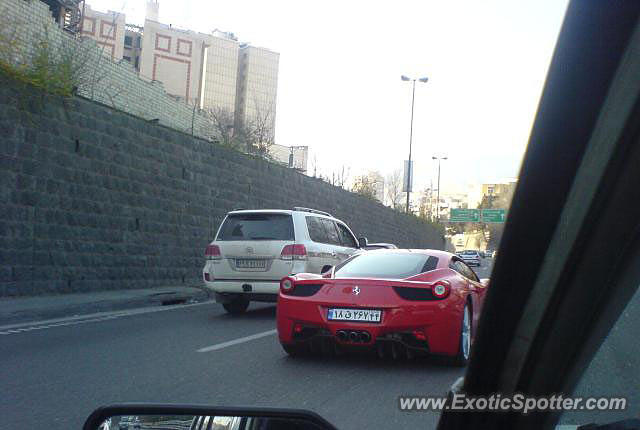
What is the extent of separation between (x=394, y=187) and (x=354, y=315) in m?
47.3

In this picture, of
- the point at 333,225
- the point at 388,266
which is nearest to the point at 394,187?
the point at 333,225

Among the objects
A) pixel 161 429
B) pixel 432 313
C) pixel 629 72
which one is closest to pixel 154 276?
pixel 432 313

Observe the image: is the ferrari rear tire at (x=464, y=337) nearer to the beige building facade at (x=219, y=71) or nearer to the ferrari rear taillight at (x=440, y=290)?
the ferrari rear taillight at (x=440, y=290)

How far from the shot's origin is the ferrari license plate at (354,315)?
6562 mm

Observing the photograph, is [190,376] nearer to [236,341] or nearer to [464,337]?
[236,341]

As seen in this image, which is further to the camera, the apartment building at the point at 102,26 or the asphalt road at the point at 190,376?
the apartment building at the point at 102,26

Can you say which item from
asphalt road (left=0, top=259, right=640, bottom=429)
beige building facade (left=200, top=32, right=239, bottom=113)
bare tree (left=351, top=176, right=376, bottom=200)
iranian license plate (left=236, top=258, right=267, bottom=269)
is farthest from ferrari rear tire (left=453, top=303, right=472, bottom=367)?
beige building facade (left=200, top=32, right=239, bottom=113)

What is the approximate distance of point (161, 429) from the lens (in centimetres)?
189

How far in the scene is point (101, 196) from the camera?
45.8ft

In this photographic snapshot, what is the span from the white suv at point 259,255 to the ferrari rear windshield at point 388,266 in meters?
3.52

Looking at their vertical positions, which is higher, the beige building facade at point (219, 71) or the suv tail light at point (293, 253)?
the beige building facade at point (219, 71)

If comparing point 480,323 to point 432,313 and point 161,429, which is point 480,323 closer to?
point 161,429

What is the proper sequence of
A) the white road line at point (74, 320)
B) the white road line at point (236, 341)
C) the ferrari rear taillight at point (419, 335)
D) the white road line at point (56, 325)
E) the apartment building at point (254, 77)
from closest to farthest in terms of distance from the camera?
the ferrari rear taillight at point (419, 335)
the white road line at point (236, 341)
the white road line at point (56, 325)
the white road line at point (74, 320)
the apartment building at point (254, 77)

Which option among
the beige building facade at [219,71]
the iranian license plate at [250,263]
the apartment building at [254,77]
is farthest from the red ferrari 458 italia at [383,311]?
the apartment building at [254,77]
